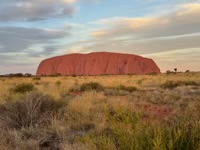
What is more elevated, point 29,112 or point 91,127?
point 29,112

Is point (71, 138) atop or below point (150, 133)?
below

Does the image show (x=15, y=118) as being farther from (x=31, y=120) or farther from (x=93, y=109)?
(x=93, y=109)

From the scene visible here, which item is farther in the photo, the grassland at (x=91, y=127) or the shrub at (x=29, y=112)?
the shrub at (x=29, y=112)

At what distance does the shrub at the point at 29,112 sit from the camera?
387 inches

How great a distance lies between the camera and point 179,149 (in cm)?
459

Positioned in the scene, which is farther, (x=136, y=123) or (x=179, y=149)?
(x=136, y=123)

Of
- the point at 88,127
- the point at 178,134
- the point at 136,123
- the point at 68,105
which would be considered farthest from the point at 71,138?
the point at 68,105

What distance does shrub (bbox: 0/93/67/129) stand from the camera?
32.2 ft

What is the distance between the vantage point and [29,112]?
403 inches

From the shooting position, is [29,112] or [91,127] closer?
[91,127]

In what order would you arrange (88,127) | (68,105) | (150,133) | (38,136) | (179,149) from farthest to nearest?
(68,105) → (88,127) → (38,136) → (150,133) → (179,149)

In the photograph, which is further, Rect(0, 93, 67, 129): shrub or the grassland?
Rect(0, 93, 67, 129): shrub

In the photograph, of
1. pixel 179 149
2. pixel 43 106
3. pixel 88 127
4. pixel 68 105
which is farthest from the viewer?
pixel 68 105

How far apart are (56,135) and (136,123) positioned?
12.4 ft
